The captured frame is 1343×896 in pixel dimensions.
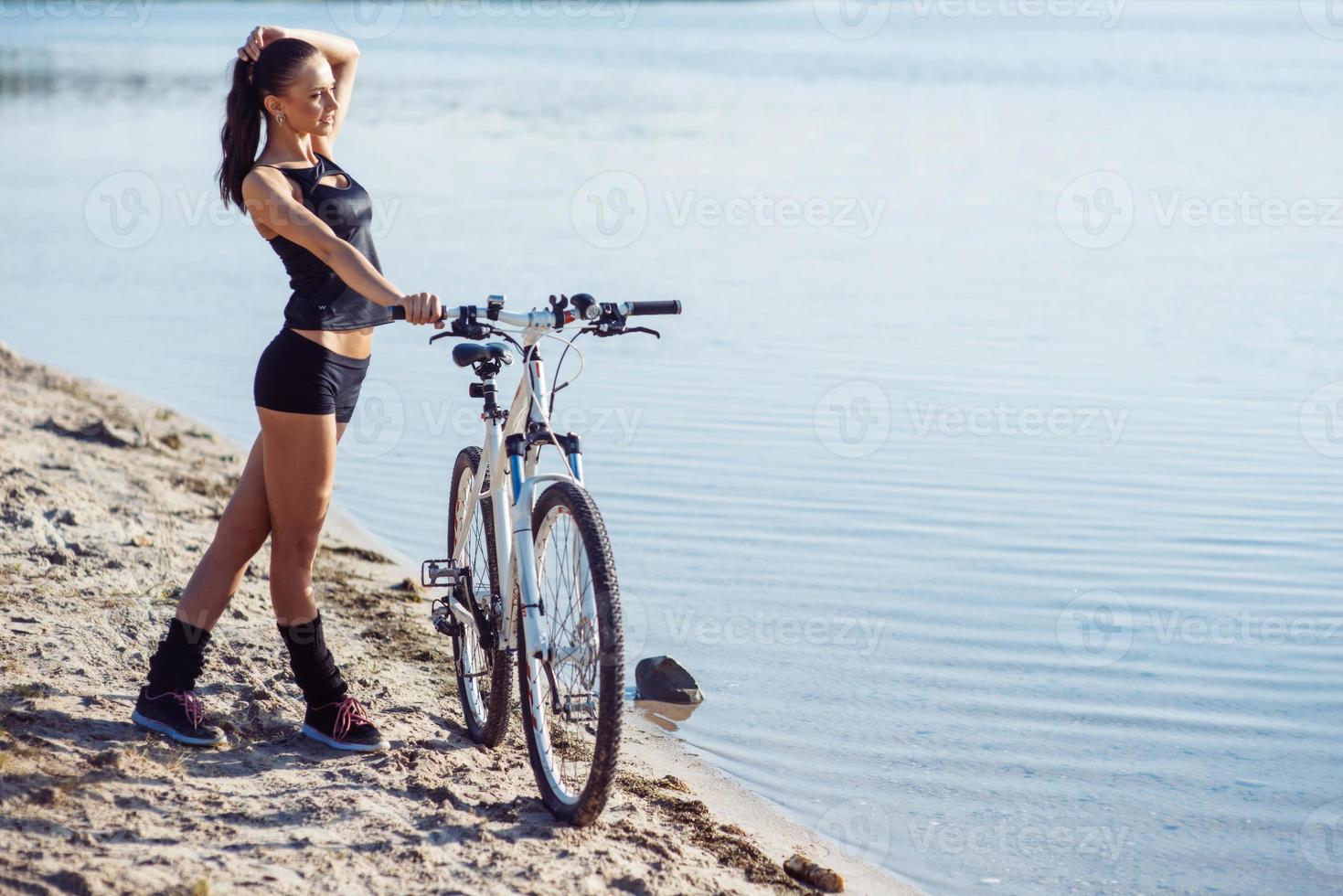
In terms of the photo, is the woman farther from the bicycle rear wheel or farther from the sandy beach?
the bicycle rear wheel

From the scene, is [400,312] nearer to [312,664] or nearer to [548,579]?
[548,579]

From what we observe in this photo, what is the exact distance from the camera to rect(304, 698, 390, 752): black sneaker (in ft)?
13.2

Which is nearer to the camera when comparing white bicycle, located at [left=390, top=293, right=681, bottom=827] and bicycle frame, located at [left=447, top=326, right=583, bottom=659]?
white bicycle, located at [left=390, top=293, right=681, bottom=827]

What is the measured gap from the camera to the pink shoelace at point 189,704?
12.9 ft

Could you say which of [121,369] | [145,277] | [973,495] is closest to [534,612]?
[973,495]

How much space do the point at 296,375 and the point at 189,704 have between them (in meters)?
0.99

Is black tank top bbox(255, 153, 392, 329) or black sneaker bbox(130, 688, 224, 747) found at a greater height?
black tank top bbox(255, 153, 392, 329)

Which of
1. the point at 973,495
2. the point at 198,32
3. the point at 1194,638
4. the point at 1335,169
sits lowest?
the point at 1194,638

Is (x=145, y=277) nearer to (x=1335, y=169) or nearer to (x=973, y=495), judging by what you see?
(x=973, y=495)

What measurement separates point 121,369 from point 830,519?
5724mm

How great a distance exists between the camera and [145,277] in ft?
44.9

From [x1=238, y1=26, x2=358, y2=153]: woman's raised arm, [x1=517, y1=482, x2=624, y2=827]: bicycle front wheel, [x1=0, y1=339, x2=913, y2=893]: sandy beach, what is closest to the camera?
[x1=0, y1=339, x2=913, y2=893]: sandy beach

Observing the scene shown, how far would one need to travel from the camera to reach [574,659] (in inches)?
142

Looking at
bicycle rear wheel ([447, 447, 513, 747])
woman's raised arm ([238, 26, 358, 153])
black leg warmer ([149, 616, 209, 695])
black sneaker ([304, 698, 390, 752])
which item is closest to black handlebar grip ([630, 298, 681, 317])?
bicycle rear wheel ([447, 447, 513, 747])
